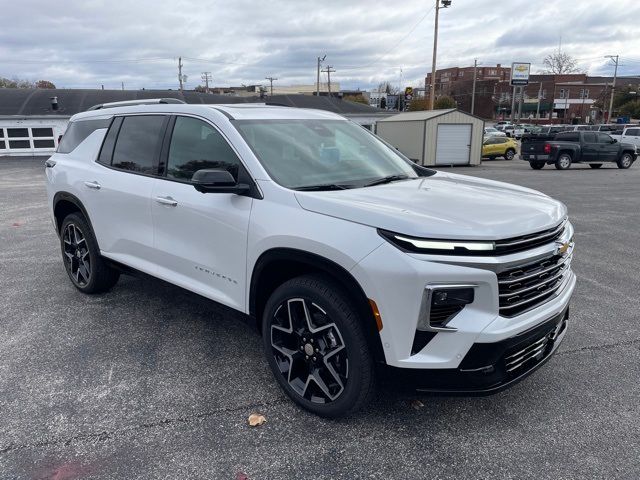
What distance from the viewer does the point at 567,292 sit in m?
3.17

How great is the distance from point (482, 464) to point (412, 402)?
26.6 inches

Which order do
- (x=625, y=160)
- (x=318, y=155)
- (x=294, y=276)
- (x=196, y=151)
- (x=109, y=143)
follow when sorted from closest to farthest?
(x=294, y=276)
(x=318, y=155)
(x=196, y=151)
(x=109, y=143)
(x=625, y=160)

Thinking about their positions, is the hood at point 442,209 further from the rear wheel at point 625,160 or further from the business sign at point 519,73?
the business sign at point 519,73

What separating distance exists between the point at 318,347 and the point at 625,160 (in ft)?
87.0

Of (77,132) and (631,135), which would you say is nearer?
(77,132)

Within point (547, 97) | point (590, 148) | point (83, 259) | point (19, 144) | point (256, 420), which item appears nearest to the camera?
point (256, 420)

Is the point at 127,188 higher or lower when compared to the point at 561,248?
higher

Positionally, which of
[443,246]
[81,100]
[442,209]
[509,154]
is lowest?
[509,154]

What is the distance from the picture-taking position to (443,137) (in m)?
26.2

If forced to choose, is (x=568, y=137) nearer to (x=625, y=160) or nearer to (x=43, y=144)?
(x=625, y=160)

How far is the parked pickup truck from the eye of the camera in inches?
914

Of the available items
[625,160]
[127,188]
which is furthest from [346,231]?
[625,160]

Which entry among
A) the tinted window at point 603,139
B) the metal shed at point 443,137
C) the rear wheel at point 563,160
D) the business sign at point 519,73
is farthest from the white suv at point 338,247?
the business sign at point 519,73

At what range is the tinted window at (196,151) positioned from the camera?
11.5 ft
